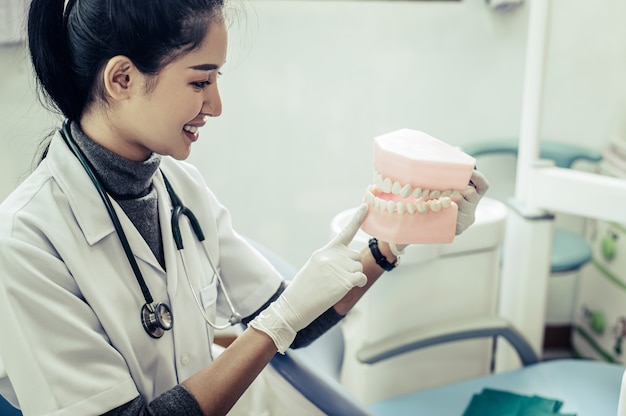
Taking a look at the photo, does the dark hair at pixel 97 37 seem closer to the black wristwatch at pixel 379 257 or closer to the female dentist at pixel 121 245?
the female dentist at pixel 121 245

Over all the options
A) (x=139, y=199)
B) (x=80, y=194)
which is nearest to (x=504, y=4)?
(x=139, y=199)

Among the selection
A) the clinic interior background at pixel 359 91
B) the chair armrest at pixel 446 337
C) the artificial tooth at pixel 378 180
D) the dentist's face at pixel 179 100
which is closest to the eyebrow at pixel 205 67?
the dentist's face at pixel 179 100

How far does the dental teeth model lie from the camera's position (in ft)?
3.54

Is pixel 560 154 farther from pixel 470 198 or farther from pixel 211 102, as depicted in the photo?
pixel 211 102

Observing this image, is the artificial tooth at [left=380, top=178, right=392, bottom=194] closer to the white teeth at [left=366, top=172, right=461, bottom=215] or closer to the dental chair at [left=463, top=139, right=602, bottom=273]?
the white teeth at [left=366, top=172, right=461, bottom=215]

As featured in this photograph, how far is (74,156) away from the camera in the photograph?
3.51ft

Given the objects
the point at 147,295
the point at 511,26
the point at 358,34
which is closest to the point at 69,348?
the point at 147,295

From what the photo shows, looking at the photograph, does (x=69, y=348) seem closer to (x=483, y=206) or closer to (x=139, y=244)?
(x=139, y=244)

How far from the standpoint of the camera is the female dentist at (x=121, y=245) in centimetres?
95

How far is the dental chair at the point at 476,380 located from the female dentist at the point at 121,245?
0.34m

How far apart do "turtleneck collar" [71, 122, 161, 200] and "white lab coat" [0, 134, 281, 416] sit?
0.03 meters

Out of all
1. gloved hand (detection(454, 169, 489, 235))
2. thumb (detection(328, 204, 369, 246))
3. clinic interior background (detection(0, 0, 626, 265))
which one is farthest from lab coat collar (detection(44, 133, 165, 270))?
clinic interior background (detection(0, 0, 626, 265))

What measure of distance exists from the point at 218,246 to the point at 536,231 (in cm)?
85

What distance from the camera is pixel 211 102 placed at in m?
1.09
